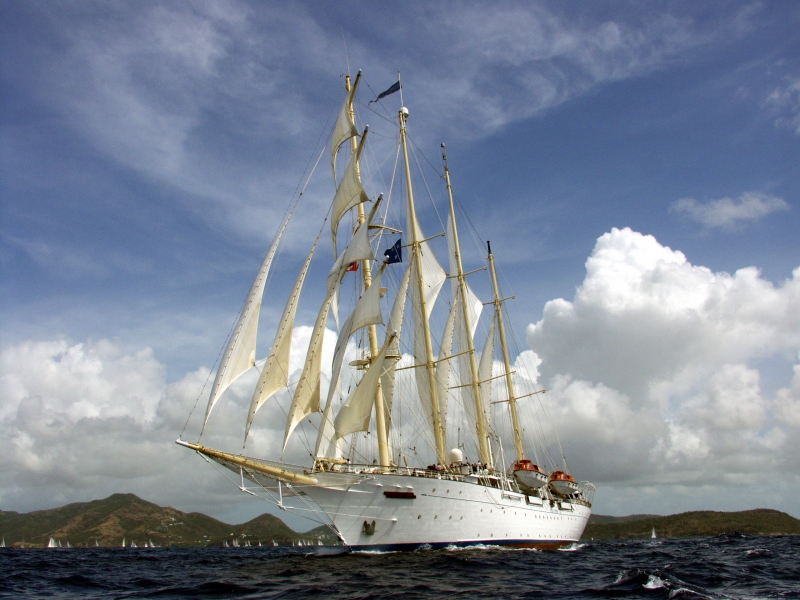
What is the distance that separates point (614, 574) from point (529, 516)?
16645 millimetres

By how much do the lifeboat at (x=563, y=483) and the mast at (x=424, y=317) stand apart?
17006mm

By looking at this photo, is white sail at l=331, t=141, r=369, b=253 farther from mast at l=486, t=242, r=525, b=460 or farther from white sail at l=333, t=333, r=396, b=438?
mast at l=486, t=242, r=525, b=460

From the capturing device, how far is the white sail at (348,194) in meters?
38.5

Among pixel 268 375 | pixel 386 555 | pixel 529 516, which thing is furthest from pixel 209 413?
pixel 529 516

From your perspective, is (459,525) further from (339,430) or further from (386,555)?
(339,430)

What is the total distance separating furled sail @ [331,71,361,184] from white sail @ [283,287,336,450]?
54.1 feet

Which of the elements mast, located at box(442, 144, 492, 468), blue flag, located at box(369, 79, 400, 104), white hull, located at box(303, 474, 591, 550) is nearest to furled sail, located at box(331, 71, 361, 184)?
blue flag, located at box(369, 79, 400, 104)

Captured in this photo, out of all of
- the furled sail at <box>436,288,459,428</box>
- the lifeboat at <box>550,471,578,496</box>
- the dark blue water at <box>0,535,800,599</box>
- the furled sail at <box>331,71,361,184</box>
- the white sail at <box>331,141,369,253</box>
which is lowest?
the dark blue water at <box>0,535,800,599</box>

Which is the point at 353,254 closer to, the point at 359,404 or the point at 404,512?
the point at 359,404

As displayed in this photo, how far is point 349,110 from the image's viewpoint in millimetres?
43406

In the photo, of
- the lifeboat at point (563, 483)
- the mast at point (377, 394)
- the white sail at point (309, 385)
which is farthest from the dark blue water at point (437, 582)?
the lifeboat at point (563, 483)

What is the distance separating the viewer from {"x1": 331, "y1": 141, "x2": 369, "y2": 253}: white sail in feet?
126

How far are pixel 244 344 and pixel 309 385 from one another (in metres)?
5.67

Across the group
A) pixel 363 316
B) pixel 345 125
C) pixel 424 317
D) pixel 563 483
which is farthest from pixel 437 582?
pixel 563 483
